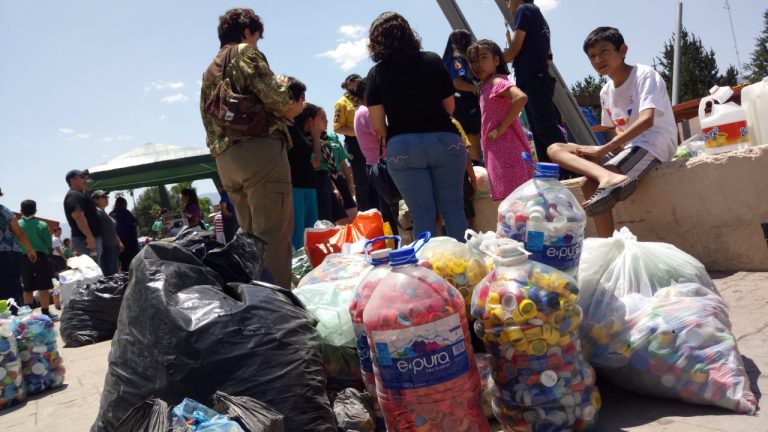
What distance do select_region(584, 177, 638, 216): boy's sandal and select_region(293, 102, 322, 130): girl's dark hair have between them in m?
2.92

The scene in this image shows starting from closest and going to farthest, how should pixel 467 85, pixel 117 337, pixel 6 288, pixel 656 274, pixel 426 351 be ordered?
pixel 426 351 < pixel 117 337 < pixel 656 274 < pixel 467 85 < pixel 6 288

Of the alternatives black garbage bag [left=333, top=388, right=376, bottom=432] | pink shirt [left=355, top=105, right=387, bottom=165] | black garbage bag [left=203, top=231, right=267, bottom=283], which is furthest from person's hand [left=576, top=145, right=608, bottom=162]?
black garbage bag [left=333, top=388, right=376, bottom=432]

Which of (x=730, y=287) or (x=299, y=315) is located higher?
(x=299, y=315)

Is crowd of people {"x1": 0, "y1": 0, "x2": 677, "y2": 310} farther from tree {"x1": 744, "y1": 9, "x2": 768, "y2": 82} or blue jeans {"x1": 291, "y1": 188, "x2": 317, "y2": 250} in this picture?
A: tree {"x1": 744, "y1": 9, "x2": 768, "y2": 82}

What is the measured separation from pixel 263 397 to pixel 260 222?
1926mm

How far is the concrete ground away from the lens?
6.24 feet

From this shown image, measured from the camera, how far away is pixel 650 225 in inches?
153

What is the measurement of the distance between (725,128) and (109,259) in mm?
7402

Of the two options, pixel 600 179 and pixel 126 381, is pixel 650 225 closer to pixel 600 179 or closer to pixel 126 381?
pixel 600 179

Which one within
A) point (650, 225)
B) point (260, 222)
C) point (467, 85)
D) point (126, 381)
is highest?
point (467, 85)

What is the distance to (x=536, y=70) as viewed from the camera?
16.2ft

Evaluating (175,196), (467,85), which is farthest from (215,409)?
(175,196)

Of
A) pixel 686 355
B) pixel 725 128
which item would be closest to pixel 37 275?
pixel 725 128

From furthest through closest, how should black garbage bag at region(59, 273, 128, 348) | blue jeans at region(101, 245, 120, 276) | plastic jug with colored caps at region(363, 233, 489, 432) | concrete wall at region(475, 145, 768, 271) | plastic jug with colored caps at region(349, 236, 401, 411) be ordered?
blue jeans at region(101, 245, 120, 276) → black garbage bag at region(59, 273, 128, 348) → concrete wall at region(475, 145, 768, 271) → plastic jug with colored caps at region(349, 236, 401, 411) → plastic jug with colored caps at region(363, 233, 489, 432)
